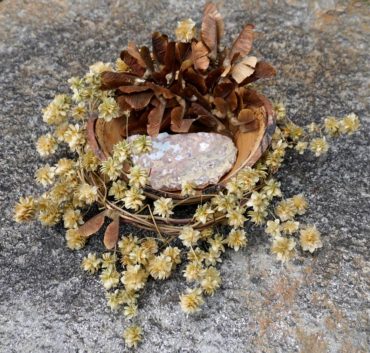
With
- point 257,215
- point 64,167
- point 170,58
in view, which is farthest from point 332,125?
point 64,167

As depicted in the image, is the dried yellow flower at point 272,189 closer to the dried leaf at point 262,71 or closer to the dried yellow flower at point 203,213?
the dried yellow flower at point 203,213

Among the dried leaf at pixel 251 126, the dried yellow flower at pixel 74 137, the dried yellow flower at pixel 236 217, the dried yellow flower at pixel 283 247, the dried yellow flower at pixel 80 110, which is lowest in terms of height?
the dried yellow flower at pixel 283 247

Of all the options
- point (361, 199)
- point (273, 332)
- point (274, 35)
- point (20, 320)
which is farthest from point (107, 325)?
point (274, 35)

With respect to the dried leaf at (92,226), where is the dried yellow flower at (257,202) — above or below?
above

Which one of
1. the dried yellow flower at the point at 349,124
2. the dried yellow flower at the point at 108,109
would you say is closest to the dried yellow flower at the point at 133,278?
the dried yellow flower at the point at 108,109

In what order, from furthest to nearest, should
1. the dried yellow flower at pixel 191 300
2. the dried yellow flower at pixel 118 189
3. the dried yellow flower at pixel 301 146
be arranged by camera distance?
the dried yellow flower at pixel 301 146 < the dried yellow flower at pixel 118 189 < the dried yellow flower at pixel 191 300

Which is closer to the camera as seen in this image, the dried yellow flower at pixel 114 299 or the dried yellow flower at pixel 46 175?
the dried yellow flower at pixel 114 299

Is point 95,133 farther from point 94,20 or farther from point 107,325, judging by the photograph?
point 94,20
